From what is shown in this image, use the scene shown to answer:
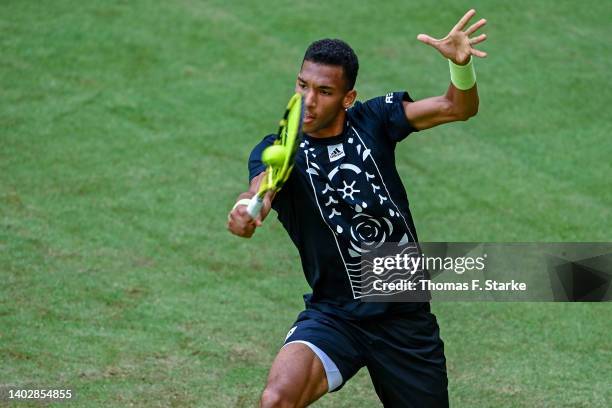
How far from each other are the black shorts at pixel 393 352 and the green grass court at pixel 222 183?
6.06 ft

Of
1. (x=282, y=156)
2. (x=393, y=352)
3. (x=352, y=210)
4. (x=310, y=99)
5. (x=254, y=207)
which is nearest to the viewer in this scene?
(x=254, y=207)

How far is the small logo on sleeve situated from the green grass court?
2571 mm

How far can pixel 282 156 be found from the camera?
→ 5.55 metres

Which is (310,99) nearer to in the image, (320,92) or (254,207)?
(320,92)

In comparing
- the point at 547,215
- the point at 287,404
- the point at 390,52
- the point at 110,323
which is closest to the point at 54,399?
the point at 110,323

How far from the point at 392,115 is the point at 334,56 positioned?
1.60ft

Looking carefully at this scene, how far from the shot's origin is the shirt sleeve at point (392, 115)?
6387mm

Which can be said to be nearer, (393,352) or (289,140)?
(289,140)

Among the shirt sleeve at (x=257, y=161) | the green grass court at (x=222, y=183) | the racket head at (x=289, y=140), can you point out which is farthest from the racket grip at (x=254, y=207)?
the green grass court at (x=222, y=183)

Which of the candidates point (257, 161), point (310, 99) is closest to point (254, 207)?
point (257, 161)

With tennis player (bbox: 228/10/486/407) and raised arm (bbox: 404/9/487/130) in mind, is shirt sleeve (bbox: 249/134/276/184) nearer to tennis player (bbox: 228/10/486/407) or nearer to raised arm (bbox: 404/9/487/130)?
tennis player (bbox: 228/10/486/407)

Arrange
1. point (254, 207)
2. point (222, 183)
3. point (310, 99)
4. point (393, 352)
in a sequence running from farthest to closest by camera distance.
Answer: point (222, 183) → point (393, 352) → point (310, 99) → point (254, 207)

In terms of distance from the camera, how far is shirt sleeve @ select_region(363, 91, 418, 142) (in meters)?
6.39

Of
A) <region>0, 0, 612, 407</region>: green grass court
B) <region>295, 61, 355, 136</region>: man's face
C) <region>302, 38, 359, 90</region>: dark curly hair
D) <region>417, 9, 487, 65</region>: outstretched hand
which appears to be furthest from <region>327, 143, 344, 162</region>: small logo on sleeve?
Answer: <region>0, 0, 612, 407</region>: green grass court
